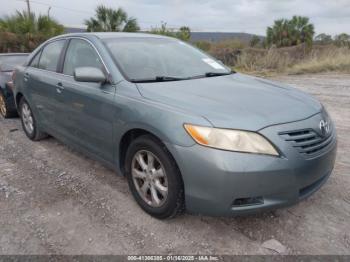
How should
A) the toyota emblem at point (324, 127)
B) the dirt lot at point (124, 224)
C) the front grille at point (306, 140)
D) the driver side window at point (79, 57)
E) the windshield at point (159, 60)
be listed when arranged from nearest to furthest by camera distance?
the front grille at point (306, 140) < the dirt lot at point (124, 224) < the toyota emblem at point (324, 127) < the windshield at point (159, 60) < the driver side window at point (79, 57)

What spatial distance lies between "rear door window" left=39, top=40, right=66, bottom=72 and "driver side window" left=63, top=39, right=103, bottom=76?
0.26 metres

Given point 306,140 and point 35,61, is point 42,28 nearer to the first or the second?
point 35,61

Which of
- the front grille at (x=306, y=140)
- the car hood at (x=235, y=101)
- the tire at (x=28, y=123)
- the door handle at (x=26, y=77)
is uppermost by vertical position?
the car hood at (x=235, y=101)

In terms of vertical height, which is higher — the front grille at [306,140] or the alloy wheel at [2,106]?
the front grille at [306,140]

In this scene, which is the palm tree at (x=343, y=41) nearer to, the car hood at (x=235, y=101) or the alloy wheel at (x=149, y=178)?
the car hood at (x=235, y=101)

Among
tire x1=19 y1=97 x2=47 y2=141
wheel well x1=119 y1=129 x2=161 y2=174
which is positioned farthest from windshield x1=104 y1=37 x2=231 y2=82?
tire x1=19 y1=97 x2=47 y2=141

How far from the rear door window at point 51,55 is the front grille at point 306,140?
292 cm

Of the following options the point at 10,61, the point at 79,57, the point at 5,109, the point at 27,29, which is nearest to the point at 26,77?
the point at 79,57

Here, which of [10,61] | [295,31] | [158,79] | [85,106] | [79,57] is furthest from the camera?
[295,31]

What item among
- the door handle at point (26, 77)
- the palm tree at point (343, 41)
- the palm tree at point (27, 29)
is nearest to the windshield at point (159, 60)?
the door handle at point (26, 77)

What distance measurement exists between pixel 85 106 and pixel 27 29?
18135mm

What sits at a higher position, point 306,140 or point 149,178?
point 306,140

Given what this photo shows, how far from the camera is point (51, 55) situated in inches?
167

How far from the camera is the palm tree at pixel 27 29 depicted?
18.6m
